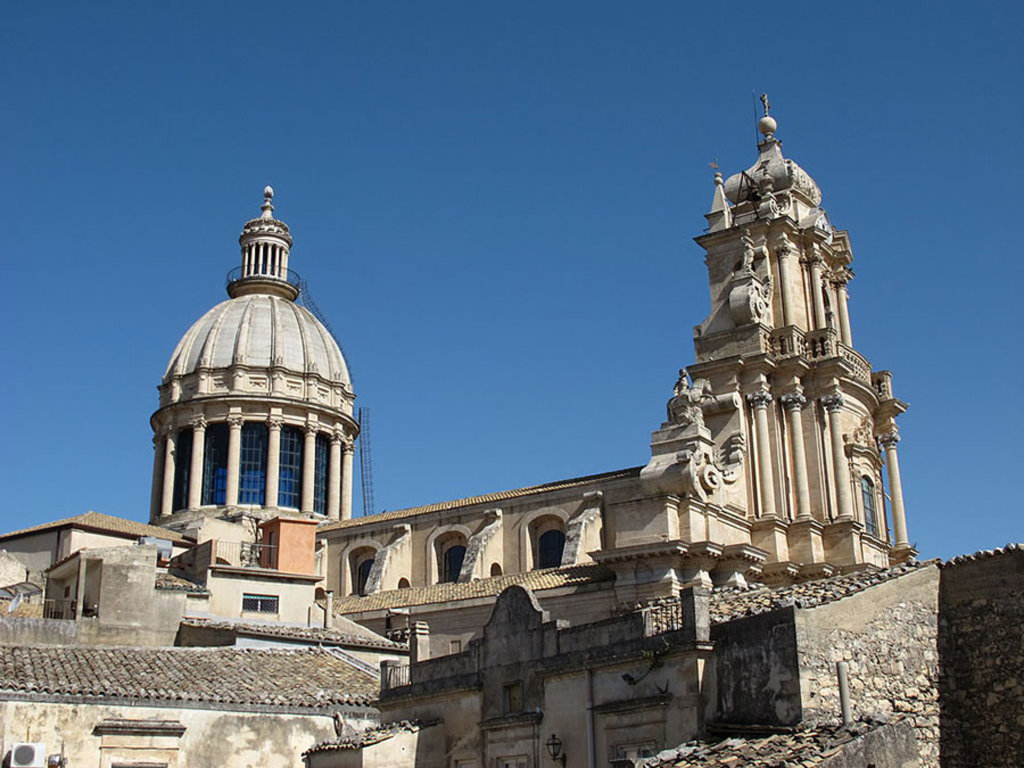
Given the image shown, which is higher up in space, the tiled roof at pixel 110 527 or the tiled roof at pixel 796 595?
the tiled roof at pixel 110 527

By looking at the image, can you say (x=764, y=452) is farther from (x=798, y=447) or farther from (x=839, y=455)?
(x=839, y=455)

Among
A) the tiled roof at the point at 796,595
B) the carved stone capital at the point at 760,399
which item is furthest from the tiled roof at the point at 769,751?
the carved stone capital at the point at 760,399

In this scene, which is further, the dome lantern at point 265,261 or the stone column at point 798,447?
the dome lantern at point 265,261

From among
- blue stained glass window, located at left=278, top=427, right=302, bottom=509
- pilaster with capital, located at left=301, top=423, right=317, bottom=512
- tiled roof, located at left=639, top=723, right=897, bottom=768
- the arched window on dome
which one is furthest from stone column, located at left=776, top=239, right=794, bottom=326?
tiled roof, located at left=639, top=723, right=897, bottom=768

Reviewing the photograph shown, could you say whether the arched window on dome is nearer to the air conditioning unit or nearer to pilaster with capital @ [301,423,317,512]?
pilaster with capital @ [301,423,317,512]

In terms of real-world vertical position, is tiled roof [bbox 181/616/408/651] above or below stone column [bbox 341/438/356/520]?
below

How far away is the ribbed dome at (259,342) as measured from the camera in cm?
7206

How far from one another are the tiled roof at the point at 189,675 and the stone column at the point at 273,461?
3395 centimetres

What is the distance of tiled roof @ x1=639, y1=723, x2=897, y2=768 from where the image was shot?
60.2 feet

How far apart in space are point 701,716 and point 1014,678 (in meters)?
4.81

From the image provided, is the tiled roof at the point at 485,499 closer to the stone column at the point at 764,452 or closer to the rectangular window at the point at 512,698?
the stone column at the point at 764,452

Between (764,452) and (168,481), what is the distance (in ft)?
113

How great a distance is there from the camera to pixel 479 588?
157ft

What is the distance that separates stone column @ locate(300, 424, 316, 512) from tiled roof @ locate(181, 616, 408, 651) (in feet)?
89.3
